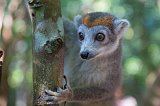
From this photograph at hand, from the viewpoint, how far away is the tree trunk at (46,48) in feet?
5.79

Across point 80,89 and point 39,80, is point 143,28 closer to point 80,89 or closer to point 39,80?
point 80,89

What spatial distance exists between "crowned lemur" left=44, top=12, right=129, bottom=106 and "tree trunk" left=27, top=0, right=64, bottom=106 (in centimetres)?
170

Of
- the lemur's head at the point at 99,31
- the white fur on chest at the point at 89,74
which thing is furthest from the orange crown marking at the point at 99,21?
the white fur on chest at the point at 89,74

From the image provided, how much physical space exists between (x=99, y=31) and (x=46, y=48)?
77.6 inches

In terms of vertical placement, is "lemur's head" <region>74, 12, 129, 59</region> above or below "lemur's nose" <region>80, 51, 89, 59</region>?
above

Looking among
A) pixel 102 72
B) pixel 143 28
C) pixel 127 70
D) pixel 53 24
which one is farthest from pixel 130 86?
pixel 53 24

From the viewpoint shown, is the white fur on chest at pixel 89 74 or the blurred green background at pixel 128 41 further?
the blurred green background at pixel 128 41

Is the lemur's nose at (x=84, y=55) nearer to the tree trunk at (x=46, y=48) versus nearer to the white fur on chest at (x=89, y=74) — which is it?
the white fur on chest at (x=89, y=74)

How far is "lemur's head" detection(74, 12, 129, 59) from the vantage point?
3.65 metres

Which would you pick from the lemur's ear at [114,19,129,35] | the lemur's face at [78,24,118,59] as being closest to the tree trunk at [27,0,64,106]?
the lemur's face at [78,24,118,59]

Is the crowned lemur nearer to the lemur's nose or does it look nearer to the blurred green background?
the lemur's nose

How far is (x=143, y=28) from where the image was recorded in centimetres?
650

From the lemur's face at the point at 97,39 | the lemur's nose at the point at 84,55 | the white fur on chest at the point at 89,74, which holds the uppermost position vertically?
the lemur's face at the point at 97,39

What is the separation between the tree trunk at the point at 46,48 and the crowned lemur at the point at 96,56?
170 centimetres
